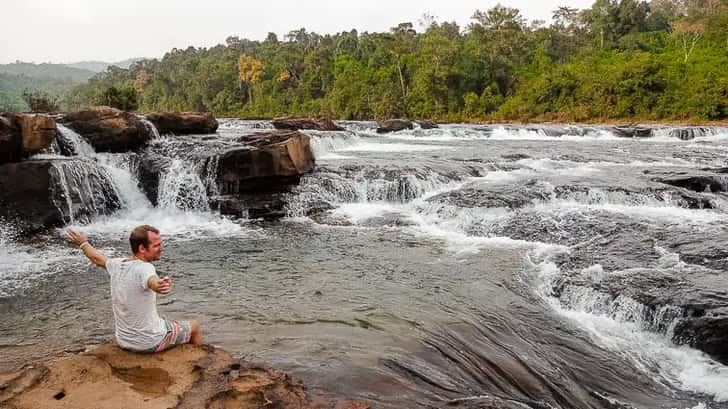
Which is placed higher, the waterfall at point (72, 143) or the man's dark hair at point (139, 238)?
the waterfall at point (72, 143)

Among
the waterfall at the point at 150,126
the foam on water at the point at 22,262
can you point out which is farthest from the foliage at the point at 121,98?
the foam on water at the point at 22,262

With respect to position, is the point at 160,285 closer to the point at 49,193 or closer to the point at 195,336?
the point at 195,336

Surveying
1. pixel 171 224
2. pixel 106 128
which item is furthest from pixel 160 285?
pixel 106 128

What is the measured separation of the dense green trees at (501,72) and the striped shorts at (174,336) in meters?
21.9

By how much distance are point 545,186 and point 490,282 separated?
21.1ft

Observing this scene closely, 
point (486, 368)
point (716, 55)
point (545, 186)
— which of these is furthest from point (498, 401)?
point (716, 55)

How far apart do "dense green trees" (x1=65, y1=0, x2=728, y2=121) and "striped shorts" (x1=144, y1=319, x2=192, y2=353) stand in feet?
71.9

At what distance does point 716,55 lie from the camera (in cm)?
4303

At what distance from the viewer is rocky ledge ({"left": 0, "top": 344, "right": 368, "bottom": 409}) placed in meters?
3.39

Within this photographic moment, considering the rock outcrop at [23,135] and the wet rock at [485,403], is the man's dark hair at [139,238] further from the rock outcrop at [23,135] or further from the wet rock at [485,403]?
the rock outcrop at [23,135]

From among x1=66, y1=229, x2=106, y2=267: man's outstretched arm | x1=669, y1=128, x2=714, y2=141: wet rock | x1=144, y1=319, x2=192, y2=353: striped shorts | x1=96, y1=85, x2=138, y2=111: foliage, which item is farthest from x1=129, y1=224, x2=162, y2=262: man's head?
x1=669, y1=128, x2=714, y2=141: wet rock

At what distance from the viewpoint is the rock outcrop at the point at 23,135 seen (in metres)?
10.9

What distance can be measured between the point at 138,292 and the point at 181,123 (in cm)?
1414

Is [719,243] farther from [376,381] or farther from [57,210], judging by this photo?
[57,210]
